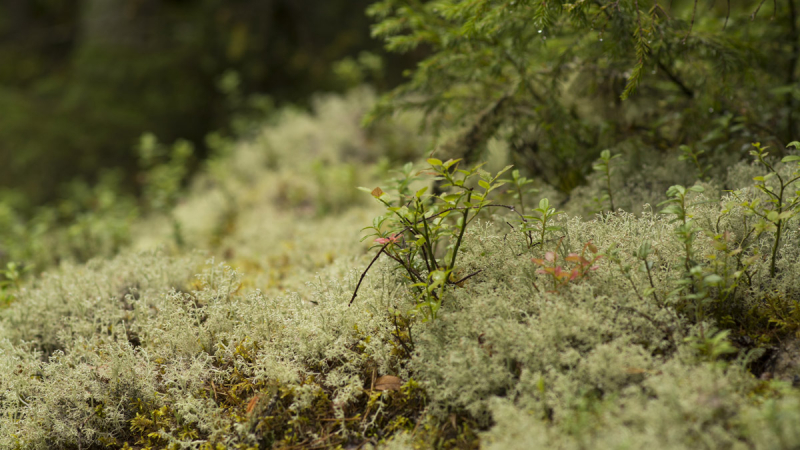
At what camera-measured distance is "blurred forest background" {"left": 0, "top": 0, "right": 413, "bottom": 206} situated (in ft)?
24.5

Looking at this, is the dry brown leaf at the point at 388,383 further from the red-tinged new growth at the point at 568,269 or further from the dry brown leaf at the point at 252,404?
the red-tinged new growth at the point at 568,269

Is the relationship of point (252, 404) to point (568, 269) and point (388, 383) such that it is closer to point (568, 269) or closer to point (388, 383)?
point (388, 383)

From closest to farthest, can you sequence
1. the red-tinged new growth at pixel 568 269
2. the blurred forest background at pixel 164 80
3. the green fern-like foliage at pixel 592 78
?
the red-tinged new growth at pixel 568 269, the green fern-like foliage at pixel 592 78, the blurred forest background at pixel 164 80

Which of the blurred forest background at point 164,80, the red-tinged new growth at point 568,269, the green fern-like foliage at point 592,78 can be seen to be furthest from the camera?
the blurred forest background at point 164,80

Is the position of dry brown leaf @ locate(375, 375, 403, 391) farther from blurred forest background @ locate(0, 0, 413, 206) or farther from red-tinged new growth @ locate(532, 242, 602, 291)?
blurred forest background @ locate(0, 0, 413, 206)

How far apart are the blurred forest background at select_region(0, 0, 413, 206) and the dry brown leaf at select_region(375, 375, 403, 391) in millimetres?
5665

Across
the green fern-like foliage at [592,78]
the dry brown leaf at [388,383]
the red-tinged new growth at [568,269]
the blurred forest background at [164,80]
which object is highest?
the blurred forest background at [164,80]

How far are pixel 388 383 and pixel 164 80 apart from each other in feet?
25.1

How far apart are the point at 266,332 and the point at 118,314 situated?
3.73 ft

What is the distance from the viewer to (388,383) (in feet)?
7.09

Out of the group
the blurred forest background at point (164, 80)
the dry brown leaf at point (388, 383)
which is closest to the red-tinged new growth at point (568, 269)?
the dry brown leaf at point (388, 383)

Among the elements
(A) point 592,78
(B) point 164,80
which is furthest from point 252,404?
(B) point 164,80

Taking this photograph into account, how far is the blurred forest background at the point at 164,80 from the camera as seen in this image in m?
7.46

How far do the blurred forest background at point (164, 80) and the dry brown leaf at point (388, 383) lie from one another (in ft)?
18.6
